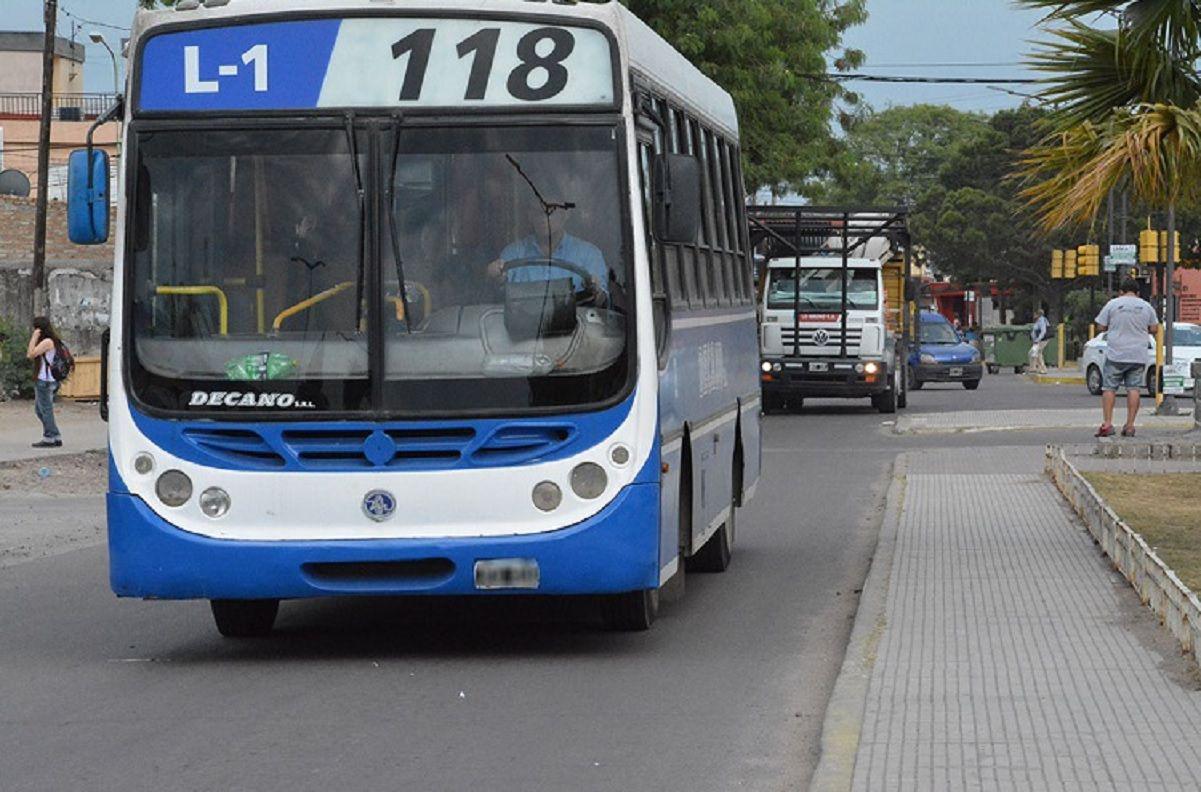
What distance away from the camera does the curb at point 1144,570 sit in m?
9.70

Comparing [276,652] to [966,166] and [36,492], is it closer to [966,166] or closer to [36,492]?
[36,492]

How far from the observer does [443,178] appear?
10.3 meters

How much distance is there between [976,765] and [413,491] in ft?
11.6

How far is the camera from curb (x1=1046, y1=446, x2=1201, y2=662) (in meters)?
9.70

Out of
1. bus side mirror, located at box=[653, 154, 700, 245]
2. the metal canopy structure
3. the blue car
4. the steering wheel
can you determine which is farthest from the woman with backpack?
the blue car

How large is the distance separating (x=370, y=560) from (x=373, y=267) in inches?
51.8

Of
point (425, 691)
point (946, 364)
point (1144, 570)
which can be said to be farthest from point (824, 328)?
point (425, 691)

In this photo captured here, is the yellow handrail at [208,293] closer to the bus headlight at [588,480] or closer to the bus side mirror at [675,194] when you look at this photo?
the bus headlight at [588,480]

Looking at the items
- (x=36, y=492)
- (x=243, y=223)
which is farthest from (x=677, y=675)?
(x=36, y=492)

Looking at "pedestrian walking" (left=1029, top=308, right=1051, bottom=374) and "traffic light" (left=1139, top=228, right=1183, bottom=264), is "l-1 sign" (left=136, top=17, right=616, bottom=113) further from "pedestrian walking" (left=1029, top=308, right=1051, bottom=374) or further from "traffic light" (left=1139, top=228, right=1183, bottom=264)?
"pedestrian walking" (left=1029, top=308, right=1051, bottom=374)

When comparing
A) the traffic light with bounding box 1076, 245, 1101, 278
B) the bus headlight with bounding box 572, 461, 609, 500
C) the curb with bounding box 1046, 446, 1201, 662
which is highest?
the traffic light with bounding box 1076, 245, 1101, 278

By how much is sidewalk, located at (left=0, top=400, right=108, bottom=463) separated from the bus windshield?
53.0 ft

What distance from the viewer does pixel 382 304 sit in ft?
33.7

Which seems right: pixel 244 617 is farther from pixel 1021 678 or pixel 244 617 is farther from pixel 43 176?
pixel 43 176
